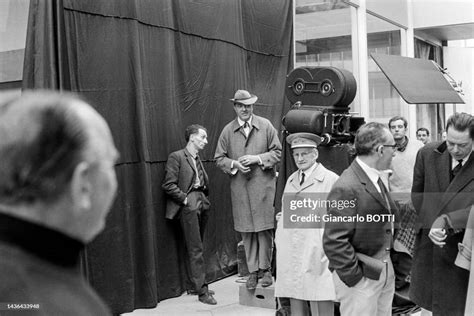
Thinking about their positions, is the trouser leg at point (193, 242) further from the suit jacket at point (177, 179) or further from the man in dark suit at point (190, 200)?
the suit jacket at point (177, 179)

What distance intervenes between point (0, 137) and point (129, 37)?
510 centimetres

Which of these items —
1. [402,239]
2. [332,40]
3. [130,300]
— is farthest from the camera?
[332,40]

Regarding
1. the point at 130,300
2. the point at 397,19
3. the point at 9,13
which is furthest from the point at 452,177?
the point at 397,19

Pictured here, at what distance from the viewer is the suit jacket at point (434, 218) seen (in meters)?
4.01

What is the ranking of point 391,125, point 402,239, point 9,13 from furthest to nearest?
point 391,125, point 9,13, point 402,239

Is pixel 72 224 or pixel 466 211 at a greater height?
pixel 72 224

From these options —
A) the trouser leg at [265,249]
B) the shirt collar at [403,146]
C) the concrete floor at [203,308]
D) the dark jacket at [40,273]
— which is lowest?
the concrete floor at [203,308]

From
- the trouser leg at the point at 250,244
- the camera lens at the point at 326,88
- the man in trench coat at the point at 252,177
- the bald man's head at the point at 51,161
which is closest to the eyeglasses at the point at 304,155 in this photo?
the camera lens at the point at 326,88

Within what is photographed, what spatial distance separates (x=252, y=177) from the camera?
6.59 metres

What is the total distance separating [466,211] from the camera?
13.0ft

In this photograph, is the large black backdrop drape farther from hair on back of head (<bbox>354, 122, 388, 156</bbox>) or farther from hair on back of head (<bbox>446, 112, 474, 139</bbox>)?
hair on back of head (<bbox>446, 112, 474, 139</bbox>)

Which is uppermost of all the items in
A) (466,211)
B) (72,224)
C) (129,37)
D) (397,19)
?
(397,19)

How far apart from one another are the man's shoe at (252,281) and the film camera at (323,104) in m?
1.87

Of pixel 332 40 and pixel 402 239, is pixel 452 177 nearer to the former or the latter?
pixel 402 239
